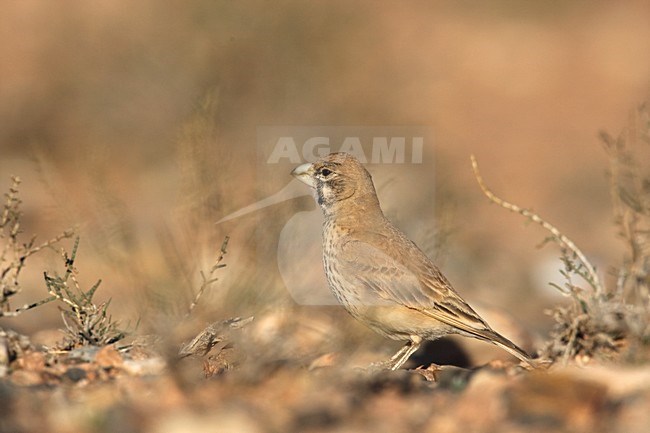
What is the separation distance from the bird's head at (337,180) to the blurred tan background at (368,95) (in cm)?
162

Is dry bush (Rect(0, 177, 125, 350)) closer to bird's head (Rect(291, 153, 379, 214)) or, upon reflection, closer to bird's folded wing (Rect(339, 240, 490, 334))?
bird's folded wing (Rect(339, 240, 490, 334))

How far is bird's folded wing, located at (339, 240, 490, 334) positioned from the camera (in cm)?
595

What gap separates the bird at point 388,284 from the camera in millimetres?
5922

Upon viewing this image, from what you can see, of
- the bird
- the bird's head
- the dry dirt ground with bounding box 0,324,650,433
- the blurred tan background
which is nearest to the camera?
the dry dirt ground with bounding box 0,324,650,433

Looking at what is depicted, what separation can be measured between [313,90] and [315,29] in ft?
7.01

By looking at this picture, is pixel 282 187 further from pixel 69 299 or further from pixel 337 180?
pixel 69 299

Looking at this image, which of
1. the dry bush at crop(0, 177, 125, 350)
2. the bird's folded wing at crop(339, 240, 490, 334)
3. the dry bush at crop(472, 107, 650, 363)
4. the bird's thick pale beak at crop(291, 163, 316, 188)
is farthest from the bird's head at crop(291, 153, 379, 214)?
the dry bush at crop(0, 177, 125, 350)

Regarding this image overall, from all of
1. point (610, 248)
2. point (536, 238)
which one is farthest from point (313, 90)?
point (610, 248)

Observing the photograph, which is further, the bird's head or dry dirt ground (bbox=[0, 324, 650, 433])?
the bird's head

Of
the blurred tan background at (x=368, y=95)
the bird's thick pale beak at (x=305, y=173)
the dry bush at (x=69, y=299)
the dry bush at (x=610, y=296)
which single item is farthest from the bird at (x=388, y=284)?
the blurred tan background at (x=368, y=95)

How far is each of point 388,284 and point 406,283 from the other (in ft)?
0.35

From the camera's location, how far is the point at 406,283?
6082 mm

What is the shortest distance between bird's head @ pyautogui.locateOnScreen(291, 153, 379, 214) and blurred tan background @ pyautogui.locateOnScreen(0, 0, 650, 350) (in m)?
1.62

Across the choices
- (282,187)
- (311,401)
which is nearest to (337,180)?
(282,187)
